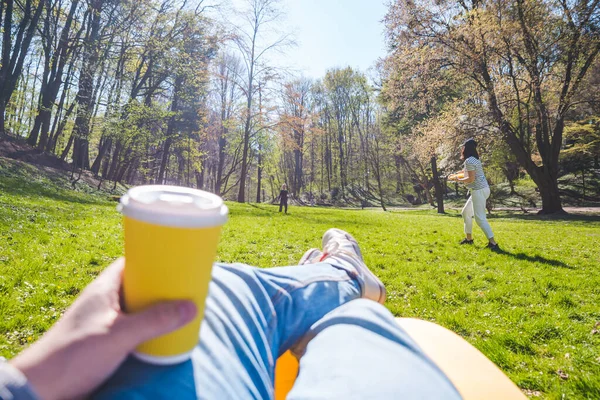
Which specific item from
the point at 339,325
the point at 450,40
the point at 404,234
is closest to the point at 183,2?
the point at 450,40

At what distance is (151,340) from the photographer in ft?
2.44

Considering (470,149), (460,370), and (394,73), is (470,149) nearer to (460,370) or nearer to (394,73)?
(460,370)

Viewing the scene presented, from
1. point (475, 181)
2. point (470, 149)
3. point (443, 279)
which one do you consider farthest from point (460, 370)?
point (470, 149)

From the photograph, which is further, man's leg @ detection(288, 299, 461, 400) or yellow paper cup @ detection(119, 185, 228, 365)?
man's leg @ detection(288, 299, 461, 400)

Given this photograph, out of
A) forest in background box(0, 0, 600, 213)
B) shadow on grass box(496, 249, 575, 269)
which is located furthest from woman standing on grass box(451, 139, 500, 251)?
forest in background box(0, 0, 600, 213)

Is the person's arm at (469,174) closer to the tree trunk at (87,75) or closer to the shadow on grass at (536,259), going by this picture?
the shadow on grass at (536,259)

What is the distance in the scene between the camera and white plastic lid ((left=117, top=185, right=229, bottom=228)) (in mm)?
673

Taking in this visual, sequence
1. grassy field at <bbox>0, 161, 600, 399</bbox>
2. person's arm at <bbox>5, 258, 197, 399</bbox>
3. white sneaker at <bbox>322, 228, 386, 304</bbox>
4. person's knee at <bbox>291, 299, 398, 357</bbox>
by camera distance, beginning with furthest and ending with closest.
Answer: grassy field at <bbox>0, 161, 600, 399</bbox>, white sneaker at <bbox>322, 228, 386, 304</bbox>, person's knee at <bbox>291, 299, 398, 357</bbox>, person's arm at <bbox>5, 258, 197, 399</bbox>

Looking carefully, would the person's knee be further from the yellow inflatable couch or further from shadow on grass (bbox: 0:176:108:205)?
shadow on grass (bbox: 0:176:108:205)

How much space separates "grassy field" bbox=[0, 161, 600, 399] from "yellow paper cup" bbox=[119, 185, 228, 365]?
2538 millimetres

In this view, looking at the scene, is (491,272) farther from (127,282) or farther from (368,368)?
(127,282)

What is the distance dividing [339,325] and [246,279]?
16.6 inches

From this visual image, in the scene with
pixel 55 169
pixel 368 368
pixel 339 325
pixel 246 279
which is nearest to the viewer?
pixel 368 368

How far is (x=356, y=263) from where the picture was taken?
2020mm
